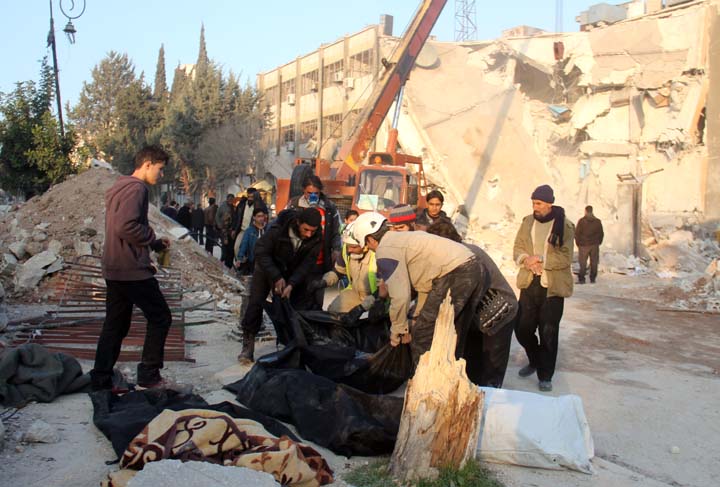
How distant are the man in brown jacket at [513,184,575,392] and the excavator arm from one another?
11.0 m

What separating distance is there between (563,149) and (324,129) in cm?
1820

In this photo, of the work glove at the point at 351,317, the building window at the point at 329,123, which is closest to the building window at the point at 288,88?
the building window at the point at 329,123

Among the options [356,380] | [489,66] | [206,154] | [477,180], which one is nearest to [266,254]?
[356,380]

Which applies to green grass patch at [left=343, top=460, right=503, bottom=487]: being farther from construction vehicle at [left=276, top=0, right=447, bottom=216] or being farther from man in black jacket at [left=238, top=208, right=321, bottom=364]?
construction vehicle at [left=276, top=0, right=447, bottom=216]

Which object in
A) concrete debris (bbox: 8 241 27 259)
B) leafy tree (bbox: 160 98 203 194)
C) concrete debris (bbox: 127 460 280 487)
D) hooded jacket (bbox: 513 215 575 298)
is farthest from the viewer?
leafy tree (bbox: 160 98 203 194)

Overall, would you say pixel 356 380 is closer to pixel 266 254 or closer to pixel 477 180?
pixel 266 254

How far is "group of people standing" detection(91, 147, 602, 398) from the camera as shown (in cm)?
489

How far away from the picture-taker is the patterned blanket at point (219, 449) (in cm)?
348

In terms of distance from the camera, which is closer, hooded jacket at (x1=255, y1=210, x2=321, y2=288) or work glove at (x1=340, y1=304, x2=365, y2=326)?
work glove at (x1=340, y1=304, x2=365, y2=326)

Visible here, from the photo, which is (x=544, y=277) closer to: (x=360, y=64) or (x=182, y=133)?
(x=182, y=133)

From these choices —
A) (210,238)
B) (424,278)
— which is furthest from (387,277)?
(210,238)

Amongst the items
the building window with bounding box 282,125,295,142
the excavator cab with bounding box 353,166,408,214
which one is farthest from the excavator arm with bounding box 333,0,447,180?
the building window with bounding box 282,125,295,142

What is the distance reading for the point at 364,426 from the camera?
4172mm

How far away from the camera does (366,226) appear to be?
5.82 m
